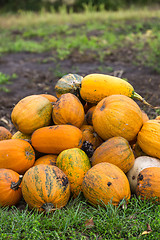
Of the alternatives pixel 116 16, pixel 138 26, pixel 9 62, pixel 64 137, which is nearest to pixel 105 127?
pixel 64 137

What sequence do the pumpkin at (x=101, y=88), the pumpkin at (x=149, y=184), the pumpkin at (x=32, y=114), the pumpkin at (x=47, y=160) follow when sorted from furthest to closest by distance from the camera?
the pumpkin at (x=101, y=88) → the pumpkin at (x=32, y=114) → the pumpkin at (x=47, y=160) → the pumpkin at (x=149, y=184)

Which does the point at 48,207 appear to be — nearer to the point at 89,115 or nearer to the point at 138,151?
the point at 138,151

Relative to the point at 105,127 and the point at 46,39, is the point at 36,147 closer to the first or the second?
the point at 105,127

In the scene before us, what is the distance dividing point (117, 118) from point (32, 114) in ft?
3.10

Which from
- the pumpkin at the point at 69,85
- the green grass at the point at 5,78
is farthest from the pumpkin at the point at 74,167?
the green grass at the point at 5,78

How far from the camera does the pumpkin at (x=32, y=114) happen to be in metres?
3.11

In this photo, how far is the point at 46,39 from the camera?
11.8 m

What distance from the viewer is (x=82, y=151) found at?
291cm

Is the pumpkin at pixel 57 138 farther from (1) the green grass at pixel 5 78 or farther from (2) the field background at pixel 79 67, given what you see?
(1) the green grass at pixel 5 78

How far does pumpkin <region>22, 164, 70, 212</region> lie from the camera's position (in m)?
2.43

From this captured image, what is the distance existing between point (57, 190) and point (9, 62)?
7.72m

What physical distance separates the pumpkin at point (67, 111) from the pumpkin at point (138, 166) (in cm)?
79

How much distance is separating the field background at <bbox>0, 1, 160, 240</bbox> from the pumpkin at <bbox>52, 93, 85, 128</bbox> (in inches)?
33.7

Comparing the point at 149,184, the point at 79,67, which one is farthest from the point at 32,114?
the point at 79,67
